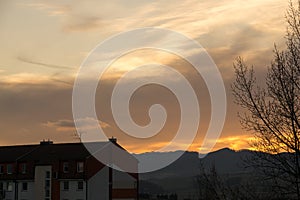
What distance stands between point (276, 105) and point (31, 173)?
64.3 m

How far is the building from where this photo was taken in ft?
244

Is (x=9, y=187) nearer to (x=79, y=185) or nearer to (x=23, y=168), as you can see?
(x=23, y=168)

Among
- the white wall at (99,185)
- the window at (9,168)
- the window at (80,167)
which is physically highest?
the window at (9,168)

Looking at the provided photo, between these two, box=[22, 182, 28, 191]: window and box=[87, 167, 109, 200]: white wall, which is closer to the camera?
box=[87, 167, 109, 200]: white wall

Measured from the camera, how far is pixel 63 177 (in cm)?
7544

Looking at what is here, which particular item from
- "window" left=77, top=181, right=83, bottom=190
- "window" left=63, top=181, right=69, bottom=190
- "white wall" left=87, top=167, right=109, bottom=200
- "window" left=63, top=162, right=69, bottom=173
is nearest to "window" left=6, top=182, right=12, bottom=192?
"window" left=63, top=162, right=69, bottom=173

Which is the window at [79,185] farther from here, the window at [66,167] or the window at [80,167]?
the window at [66,167]

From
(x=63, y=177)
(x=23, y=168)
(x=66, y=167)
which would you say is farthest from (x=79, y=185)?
(x=23, y=168)

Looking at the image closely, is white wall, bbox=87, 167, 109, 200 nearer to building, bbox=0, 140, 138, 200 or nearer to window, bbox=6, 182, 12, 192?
building, bbox=0, 140, 138, 200

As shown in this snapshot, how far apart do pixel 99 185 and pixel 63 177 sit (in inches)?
203

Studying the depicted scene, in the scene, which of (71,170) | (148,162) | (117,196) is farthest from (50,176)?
(148,162)

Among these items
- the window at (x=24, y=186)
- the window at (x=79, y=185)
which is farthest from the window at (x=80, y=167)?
the window at (x=24, y=186)

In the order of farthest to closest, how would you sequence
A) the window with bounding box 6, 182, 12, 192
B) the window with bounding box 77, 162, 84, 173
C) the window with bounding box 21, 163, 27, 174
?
the window with bounding box 21, 163, 27, 174 < the window with bounding box 6, 182, 12, 192 < the window with bounding box 77, 162, 84, 173

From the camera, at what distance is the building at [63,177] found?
7425cm
